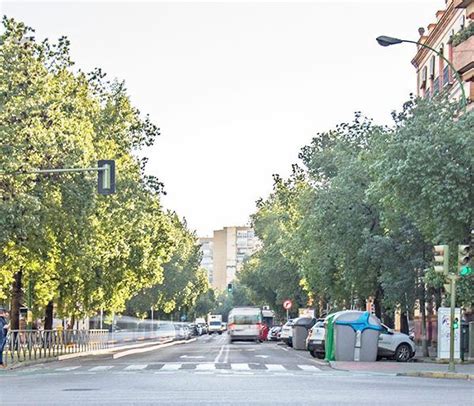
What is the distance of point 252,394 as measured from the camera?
58.2ft

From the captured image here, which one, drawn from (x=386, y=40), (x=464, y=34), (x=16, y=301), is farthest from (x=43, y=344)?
(x=464, y=34)

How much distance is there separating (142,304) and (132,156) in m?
42.0


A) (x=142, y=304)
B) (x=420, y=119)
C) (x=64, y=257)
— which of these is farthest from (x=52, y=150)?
(x=142, y=304)

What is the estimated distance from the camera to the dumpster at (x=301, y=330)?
5049 centimetres

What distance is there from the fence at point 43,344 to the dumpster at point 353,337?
1074cm

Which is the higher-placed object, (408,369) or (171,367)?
(408,369)

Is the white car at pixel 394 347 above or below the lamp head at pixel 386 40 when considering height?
below

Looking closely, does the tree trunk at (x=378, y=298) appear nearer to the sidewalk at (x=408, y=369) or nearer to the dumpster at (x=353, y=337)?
the dumpster at (x=353, y=337)

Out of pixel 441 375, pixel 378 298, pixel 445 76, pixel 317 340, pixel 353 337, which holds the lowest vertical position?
pixel 441 375

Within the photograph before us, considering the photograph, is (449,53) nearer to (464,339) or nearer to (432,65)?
(432,65)

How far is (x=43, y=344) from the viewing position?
3784 cm

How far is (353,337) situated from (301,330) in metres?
16.1

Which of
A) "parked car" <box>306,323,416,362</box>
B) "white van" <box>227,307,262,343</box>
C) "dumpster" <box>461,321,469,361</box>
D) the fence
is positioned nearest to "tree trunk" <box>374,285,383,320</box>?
"dumpster" <box>461,321,469,361</box>

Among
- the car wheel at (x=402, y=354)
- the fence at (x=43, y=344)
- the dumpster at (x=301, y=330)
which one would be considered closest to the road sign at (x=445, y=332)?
the car wheel at (x=402, y=354)
